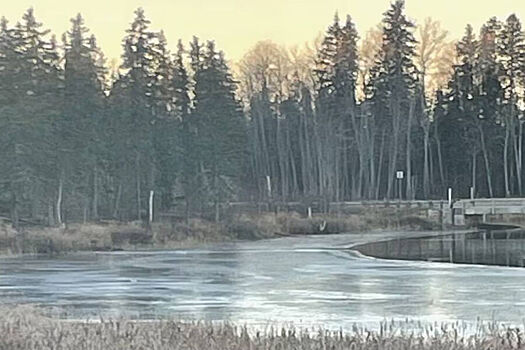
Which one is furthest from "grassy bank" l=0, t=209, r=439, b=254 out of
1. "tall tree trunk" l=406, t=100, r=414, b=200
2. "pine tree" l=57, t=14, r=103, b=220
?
"tall tree trunk" l=406, t=100, r=414, b=200

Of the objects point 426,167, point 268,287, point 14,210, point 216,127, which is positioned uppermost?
point 216,127

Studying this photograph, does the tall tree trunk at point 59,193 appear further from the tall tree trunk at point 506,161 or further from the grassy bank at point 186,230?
the tall tree trunk at point 506,161

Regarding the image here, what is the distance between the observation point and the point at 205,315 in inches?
776

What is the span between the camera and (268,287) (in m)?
26.0

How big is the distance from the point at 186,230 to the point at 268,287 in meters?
25.0

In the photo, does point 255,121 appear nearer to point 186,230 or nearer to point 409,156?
point 409,156

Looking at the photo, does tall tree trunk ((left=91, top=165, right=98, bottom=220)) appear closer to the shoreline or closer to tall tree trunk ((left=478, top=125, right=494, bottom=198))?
the shoreline

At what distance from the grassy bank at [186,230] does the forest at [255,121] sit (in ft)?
15.8

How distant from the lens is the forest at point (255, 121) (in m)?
57.0

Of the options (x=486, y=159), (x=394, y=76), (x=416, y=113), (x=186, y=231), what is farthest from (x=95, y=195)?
(x=416, y=113)

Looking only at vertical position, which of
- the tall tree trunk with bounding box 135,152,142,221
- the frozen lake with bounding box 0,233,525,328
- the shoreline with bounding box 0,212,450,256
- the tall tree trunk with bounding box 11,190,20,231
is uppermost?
the tall tree trunk with bounding box 135,152,142,221

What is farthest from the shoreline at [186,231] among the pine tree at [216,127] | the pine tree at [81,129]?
the pine tree at [216,127]

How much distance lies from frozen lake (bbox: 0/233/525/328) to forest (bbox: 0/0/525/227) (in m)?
18.8

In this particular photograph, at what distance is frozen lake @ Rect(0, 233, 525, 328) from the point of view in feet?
65.4
